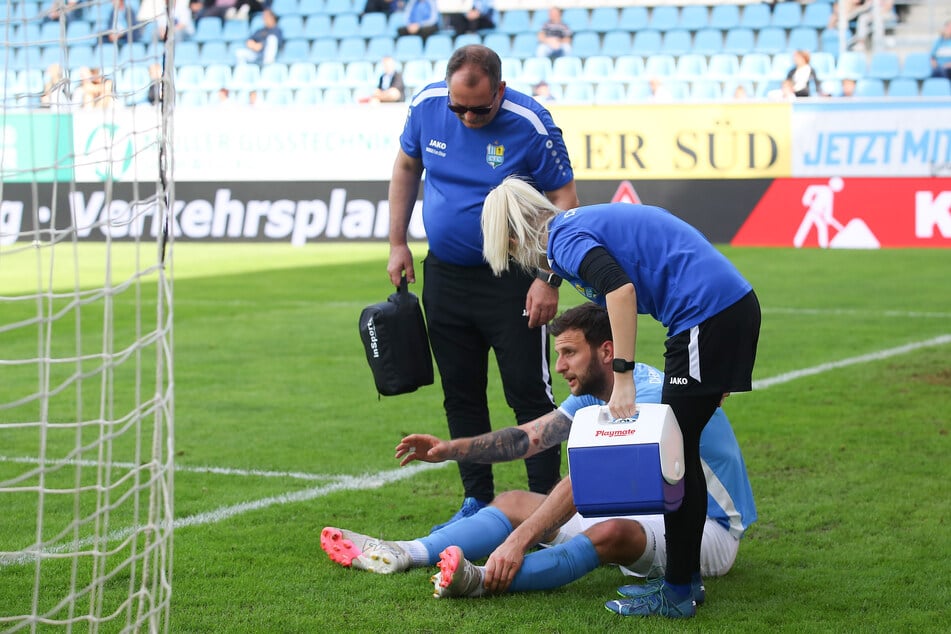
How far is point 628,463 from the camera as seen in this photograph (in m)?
3.57

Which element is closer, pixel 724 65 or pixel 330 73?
pixel 724 65

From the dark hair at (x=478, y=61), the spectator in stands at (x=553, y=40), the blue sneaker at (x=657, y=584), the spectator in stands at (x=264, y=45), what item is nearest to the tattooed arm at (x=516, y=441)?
the blue sneaker at (x=657, y=584)

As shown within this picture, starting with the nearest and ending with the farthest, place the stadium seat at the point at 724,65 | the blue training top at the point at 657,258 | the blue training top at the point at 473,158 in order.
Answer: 1. the blue training top at the point at 657,258
2. the blue training top at the point at 473,158
3. the stadium seat at the point at 724,65

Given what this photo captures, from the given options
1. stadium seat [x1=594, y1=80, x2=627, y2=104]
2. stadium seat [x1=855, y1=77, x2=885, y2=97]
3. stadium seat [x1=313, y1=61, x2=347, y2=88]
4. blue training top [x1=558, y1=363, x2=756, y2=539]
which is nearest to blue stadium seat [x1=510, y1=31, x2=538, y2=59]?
stadium seat [x1=594, y1=80, x2=627, y2=104]

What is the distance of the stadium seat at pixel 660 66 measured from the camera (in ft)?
66.0

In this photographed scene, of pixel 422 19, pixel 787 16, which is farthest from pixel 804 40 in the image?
pixel 422 19

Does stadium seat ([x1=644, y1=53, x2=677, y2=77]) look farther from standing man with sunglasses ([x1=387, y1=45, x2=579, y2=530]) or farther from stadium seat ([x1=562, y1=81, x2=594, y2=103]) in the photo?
standing man with sunglasses ([x1=387, y1=45, x2=579, y2=530])

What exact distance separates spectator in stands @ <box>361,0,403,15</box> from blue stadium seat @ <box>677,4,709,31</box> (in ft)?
17.5

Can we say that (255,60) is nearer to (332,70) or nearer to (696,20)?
(332,70)

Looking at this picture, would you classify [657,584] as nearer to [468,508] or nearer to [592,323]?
[592,323]

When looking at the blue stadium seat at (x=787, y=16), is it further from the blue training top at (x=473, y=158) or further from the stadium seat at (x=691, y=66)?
the blue training top at (x=473, y=158)

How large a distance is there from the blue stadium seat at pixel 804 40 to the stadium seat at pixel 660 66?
2.08 metres

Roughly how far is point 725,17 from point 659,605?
19270 millimetres

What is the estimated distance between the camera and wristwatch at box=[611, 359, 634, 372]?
355cm
